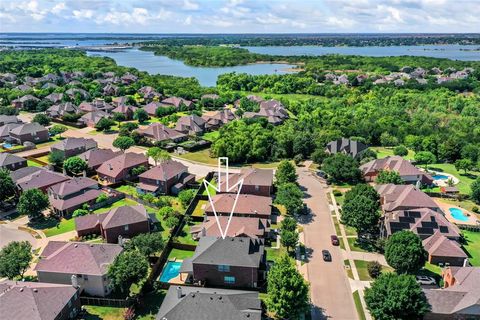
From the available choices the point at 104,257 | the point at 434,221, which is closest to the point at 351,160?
the point at 434,221

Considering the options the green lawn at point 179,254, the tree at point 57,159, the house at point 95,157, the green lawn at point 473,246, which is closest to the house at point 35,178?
the tree at point 57,159

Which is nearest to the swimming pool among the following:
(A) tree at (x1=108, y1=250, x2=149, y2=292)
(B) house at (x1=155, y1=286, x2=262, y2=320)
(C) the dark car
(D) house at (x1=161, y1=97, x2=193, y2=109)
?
(A) tree at (x1=108, y1=250, x2=149, y2=292)

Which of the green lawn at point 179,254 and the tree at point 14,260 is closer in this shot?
the tree at point 14,260

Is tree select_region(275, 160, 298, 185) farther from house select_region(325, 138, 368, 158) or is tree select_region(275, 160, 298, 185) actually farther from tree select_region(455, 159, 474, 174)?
tree select_region(455, 159, 474, 174)

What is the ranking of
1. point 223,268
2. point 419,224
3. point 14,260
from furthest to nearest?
1. point 419,224
2. point 223,268
3. point 14,260

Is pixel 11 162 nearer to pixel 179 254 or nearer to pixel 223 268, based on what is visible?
pixel 179 254

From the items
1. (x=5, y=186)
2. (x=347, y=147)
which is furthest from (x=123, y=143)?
(x=347, y=147)

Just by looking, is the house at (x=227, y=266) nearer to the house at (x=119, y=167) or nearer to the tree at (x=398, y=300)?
the tree at (x=398, y=300)
